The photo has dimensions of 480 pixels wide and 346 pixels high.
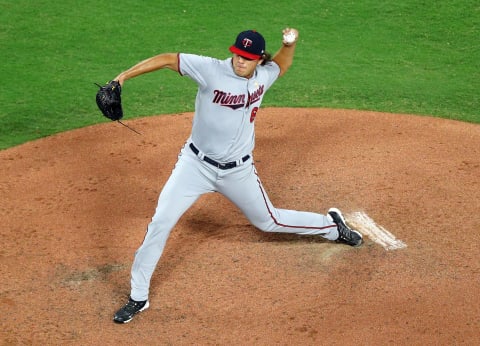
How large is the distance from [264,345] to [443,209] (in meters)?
2.53

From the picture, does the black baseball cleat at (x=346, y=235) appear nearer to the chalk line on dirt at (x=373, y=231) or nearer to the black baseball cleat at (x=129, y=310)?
the chalk line on dirt at (x=373, y=231)

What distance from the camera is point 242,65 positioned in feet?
17.8

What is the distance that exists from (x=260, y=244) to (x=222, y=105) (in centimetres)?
143

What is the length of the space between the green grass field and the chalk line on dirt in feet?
8.53

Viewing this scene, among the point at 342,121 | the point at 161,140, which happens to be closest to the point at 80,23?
the point at 161,140

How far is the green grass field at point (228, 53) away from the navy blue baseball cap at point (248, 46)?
12.1ft

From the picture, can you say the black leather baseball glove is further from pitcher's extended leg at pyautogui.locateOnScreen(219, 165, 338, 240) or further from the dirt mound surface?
the dirt mound surface

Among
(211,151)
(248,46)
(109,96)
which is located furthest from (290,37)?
(109,96)

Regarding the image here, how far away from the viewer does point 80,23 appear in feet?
36.8

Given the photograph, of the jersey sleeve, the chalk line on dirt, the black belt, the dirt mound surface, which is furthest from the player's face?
the chalk line on dirt

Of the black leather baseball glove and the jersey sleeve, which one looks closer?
the black leather baseball glove

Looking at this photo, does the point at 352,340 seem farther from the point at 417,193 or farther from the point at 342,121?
the point at 342,121

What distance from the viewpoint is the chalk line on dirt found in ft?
21.0

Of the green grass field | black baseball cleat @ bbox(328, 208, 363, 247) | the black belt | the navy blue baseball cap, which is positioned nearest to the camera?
the navy blue baseball cap
